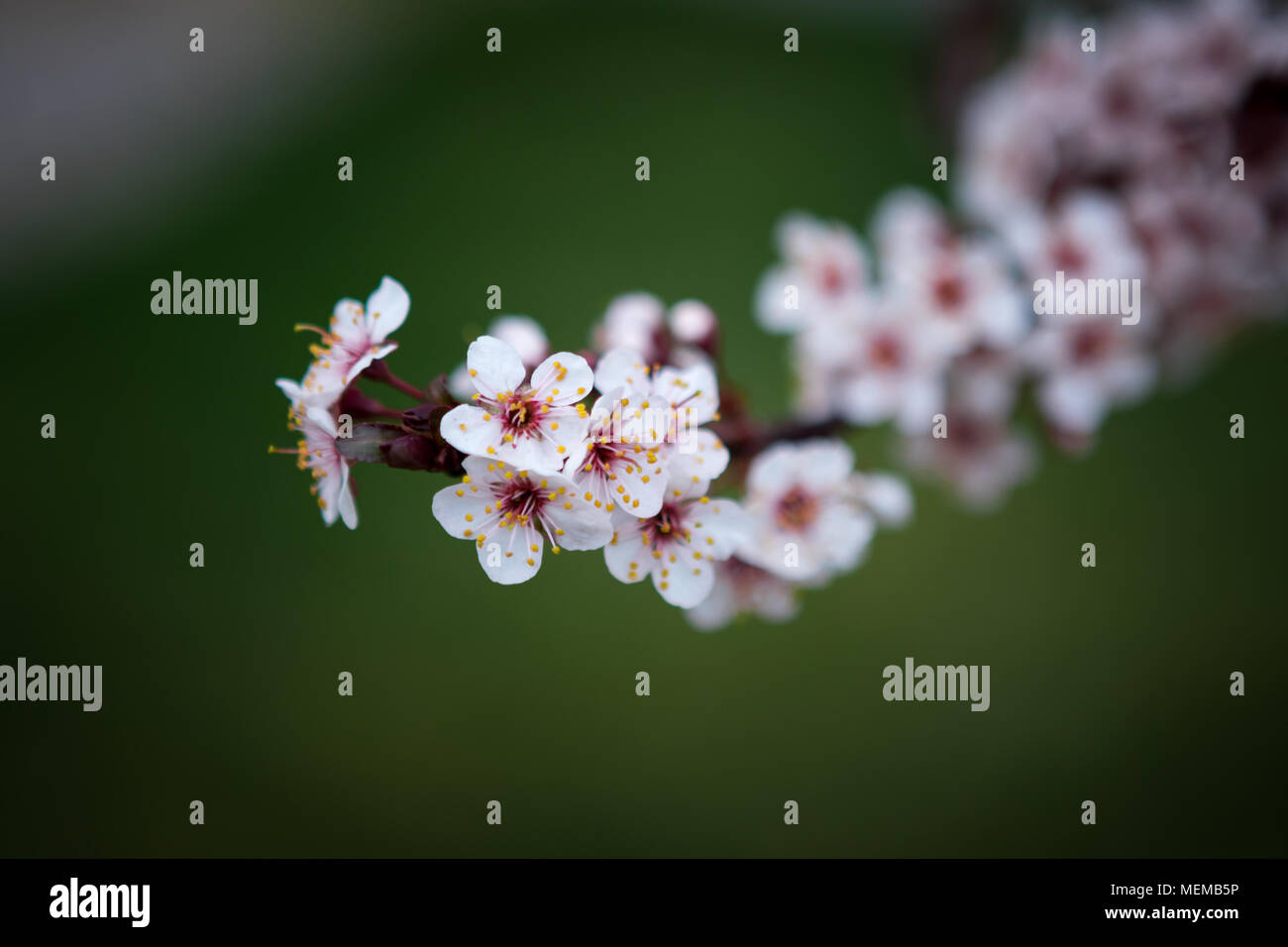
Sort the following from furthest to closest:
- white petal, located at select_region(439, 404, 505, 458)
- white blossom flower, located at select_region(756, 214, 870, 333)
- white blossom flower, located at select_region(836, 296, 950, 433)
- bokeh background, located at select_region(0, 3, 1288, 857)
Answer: bokeh background, located at select_region(0, 3, 1288, 857)
white blossom flower, located at select_region(756, 214, 870, 333)
white blossom flower, located at select_region(836, 296, 950, 433)
white petal, located at select_region(439, 404, 505, 458)

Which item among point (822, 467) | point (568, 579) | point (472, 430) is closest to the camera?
point (472, 430)

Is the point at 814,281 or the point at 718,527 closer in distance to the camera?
the point at 718,527

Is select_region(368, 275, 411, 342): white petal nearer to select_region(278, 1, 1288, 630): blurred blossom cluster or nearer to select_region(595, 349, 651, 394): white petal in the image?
select_region(278, 1, 1288, 630): blurred blossom cluster

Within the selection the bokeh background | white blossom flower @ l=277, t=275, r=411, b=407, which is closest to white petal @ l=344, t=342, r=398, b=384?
white blossom flower @ l=277, t=275, r=411, b=407

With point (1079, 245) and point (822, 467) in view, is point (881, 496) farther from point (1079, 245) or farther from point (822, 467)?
point (1079, 245)

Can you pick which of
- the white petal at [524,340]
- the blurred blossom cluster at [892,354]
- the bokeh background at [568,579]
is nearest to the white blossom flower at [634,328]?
the blurred blossom cluster at [892,354]

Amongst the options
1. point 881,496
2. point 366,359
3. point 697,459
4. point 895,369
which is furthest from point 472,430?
point 895,369
